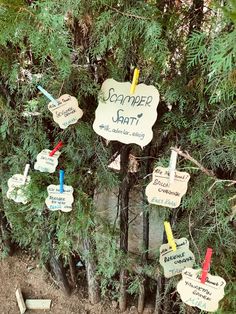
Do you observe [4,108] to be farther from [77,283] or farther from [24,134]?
[77,283]

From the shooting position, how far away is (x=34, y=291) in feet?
5.37

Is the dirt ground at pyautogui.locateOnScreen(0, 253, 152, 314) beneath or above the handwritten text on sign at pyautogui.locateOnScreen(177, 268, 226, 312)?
beneath

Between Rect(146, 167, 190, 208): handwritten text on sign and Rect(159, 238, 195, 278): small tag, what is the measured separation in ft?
0.39

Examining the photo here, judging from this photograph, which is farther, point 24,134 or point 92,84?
point 24,134

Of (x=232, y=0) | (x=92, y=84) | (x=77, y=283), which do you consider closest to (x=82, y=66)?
(x=92, y=84)

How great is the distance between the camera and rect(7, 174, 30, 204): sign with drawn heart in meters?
1.27

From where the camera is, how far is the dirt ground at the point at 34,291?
1.56 meters

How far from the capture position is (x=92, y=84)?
3.49 feet

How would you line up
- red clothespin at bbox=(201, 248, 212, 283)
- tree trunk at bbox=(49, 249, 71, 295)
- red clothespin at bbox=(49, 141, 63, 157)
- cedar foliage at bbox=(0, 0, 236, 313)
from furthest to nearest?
tree trunk at bbox=(49, 249, 71, 295) < red clothespin at bbox=(49, 141, 63, 157) < red clothespin at bbox=(201, 248, 212, 283) < cedar foliage at bbox=(0, 0, 236, 313)

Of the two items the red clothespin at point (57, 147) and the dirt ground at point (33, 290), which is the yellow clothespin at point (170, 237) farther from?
the dirt ground at point (33, 290)

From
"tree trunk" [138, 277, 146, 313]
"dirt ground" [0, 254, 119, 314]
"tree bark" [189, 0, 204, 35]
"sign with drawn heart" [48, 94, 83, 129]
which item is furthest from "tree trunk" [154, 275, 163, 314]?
"tree bark" [189, 0, 204, 35]

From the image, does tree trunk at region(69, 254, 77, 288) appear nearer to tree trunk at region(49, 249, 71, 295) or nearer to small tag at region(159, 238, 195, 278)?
tree trunk at region(49, 249, 71, 295)

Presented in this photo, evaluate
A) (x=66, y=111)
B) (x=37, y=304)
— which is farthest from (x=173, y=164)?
(x=37, y=304)

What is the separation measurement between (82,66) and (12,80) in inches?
7.1
